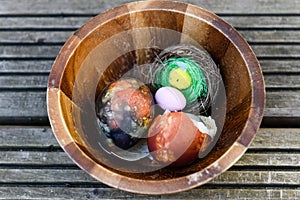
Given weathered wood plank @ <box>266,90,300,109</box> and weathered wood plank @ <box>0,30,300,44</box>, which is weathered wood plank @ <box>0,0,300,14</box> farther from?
weathered wood plank @ <box>266,90,300,109</box>

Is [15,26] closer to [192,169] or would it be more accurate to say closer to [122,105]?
[122,105]

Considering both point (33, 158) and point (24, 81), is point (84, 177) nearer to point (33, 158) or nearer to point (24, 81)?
point (33, 158)

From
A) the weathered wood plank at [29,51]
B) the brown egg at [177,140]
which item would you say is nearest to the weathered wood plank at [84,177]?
the brown egg at [177,140]

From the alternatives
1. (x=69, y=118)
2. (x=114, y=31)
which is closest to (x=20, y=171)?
(x=69, y=118)

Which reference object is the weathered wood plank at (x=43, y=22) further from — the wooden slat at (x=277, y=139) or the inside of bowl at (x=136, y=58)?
the wooden slat at (x=277, y=139)

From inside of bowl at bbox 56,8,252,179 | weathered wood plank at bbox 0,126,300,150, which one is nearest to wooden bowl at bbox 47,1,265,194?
inside of bowl at bbox 56,8,252,179

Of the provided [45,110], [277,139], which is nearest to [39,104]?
[45,110]
